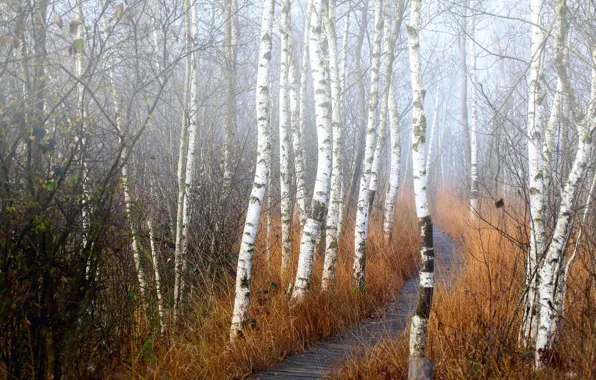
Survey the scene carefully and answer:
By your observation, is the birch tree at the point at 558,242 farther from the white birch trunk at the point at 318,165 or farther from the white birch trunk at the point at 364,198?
the white birch trunk at the point at 364,198

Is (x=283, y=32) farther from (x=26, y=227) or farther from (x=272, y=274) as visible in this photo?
(x=26, y=227)

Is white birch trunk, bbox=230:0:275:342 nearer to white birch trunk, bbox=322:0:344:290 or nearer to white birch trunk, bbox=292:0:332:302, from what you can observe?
white birch trunk, bbox=292:0:332:302

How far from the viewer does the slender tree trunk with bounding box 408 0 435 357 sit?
416cm

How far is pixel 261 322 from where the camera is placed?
18.2 feet

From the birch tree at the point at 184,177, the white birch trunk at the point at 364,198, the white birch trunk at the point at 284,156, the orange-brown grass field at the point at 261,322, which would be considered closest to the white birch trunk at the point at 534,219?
the orange-brown grass field at the point at 261,322

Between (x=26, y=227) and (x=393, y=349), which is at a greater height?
(x=26, y=227)

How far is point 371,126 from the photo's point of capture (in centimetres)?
821

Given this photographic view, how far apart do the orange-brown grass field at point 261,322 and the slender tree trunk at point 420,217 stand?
1.54 m

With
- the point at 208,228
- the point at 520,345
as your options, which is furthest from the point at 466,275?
the point at 208,228

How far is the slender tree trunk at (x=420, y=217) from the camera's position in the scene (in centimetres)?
416

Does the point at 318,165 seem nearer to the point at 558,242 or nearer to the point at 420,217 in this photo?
the point at 420,217

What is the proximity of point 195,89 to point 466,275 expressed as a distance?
379cm

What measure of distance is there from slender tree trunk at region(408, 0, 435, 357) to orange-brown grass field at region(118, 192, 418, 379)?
154cm

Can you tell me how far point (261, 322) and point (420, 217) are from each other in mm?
2016
